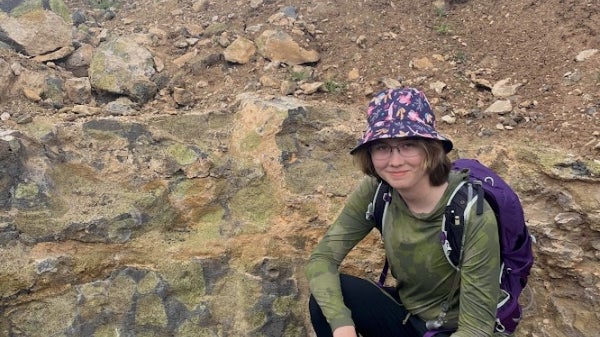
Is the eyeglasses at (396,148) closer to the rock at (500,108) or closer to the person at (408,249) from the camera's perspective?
the person at (408,249)

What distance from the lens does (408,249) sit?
11.8 ft

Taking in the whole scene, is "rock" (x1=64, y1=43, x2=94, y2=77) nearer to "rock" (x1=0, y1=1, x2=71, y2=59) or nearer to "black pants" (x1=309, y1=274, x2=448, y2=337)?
"rock" (x1=0, y1=1, x2=71, y2=59)

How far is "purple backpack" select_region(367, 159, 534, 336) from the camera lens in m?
3.25

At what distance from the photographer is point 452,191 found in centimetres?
334

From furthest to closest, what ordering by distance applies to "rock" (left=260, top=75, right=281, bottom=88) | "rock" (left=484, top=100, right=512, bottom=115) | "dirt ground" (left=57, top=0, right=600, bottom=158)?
"rock" (left=260, top=75, right=281, bottom=88) < "rock" (left=484, top=100, right=512, bottom=115) < "dirt ground" (left=57, top=0, right=600, bottom=158)

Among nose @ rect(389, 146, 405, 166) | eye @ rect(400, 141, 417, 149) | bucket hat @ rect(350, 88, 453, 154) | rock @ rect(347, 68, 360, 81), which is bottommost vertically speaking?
rock @ rect(347, 68, 360, 81)

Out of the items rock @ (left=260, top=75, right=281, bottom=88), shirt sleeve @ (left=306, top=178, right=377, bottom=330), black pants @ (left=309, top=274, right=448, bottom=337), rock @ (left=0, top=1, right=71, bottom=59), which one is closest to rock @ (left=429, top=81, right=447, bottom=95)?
rock @ (left=260, top=75, right=281, bottom=88)

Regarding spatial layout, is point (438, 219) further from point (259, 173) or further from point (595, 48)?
point (595, 48)

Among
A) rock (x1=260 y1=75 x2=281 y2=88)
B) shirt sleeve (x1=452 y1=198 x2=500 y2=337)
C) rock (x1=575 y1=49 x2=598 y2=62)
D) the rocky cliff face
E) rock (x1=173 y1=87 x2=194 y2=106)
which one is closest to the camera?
shirt sleeve (x1=452 y1=198 x2=500 y2=337)

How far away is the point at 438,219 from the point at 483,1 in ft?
17.0

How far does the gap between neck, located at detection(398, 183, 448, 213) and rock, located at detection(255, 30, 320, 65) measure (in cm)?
383

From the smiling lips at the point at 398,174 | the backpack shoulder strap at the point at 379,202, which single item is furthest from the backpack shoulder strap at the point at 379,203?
the smiling lips at the point at 398,174

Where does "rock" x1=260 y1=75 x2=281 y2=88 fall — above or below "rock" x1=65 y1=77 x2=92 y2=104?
above

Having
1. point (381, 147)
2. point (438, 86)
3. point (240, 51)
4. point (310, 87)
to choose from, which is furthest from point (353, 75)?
point (381, 147)
